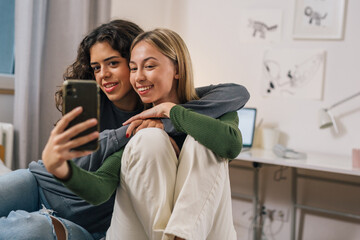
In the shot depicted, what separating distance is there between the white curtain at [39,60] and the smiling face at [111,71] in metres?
0.79

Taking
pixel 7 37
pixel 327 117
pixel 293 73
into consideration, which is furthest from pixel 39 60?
pixel 327 117

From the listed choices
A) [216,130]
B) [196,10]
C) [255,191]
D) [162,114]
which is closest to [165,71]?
[162,114]

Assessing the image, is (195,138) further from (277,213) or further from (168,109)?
(277,213)

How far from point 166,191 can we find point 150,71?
14.9 inches

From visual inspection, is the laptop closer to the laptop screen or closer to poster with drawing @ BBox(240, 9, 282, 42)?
the laptop screen

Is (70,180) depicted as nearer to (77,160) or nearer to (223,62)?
(77,160)

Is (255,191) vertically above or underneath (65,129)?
underneath

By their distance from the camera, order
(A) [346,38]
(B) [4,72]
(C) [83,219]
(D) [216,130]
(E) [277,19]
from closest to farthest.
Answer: (D) [216,130], (C) [83,219], (B) [4,72], (A) [346,38], (E) [277,19]

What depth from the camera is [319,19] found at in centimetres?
257

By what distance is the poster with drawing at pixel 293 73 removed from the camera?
2572mm

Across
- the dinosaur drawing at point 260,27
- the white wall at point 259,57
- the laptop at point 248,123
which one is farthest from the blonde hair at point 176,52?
the dinosaur drawing at point 260,27

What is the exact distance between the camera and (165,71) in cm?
115

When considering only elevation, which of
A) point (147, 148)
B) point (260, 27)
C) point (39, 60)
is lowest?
point (147, 148)

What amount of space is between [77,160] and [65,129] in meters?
0.49
